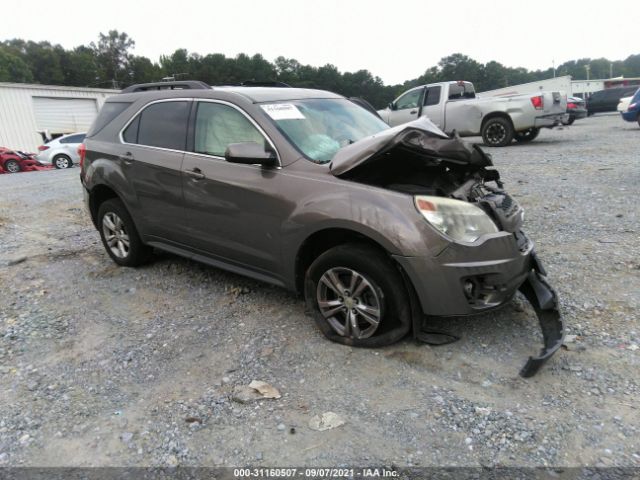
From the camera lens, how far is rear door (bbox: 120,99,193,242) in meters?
4.06

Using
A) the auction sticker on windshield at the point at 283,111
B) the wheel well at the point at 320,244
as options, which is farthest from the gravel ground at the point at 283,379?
the auction sticker on windshield at the point at 283,111

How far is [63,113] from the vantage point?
1321 inches

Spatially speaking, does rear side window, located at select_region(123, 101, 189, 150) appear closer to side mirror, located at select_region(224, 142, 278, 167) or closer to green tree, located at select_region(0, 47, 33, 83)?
side mirror, located at select_region(224, 142, 278, 167)

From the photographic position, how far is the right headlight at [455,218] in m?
2.82

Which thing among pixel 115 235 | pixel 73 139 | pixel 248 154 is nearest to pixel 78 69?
pixel 73 139

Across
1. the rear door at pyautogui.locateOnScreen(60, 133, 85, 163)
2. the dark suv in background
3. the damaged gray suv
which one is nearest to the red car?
the rear door at pyautogui.locateOnScreen(60, 133, 85, 163)

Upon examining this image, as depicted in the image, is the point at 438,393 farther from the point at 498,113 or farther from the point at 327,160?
the point at 498,113

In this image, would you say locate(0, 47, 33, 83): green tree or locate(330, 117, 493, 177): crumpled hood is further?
locate(0, 47, 33, 83): green tree

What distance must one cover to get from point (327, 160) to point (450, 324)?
1483mm

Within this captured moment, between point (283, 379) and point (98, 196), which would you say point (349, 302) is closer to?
point (283, 379)

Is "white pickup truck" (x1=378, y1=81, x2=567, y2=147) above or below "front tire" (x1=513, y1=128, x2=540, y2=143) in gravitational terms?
above

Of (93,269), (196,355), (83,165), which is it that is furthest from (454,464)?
(83,165)

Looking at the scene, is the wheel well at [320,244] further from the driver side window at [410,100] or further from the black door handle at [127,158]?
the driver side window at [410,100]

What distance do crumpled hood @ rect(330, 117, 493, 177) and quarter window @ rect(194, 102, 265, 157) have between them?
720 mm
